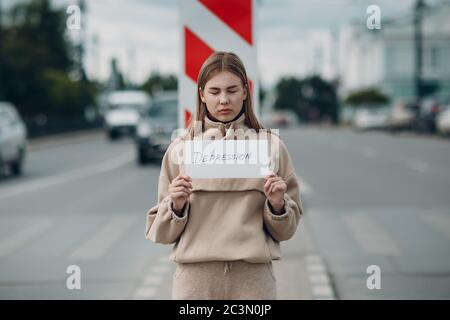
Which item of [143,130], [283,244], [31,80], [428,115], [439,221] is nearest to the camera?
[283,244]

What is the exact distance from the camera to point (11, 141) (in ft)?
67.6

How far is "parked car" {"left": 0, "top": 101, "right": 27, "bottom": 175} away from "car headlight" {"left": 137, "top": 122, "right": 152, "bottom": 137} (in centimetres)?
295

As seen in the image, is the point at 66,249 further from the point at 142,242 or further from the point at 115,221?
the point at 115,221

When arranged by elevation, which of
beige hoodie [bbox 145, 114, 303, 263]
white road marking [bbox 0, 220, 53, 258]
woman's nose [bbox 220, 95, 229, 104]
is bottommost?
white road marking [bbox 0, 220, 53, 258]

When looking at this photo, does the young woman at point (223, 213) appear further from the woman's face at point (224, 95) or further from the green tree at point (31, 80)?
the green tree at point (31, 80)

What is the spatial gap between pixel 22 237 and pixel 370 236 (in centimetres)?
428

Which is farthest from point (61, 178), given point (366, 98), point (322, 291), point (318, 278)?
point (366, 98)

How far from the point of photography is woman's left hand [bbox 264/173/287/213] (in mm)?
2713

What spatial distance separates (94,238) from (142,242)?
694 mm

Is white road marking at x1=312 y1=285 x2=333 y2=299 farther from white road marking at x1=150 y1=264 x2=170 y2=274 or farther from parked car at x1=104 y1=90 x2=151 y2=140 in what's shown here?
parked car at x1=104 y1=90 x2=151 y2=140

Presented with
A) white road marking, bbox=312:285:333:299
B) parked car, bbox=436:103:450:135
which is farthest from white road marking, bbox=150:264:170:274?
parked car, bbox=436:103:450:135

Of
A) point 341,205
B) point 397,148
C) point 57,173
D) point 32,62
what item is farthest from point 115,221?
A: point 32,62

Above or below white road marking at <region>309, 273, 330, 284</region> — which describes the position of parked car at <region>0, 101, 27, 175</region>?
above

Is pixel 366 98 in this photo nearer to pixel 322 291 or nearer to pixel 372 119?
pixel 372 119
